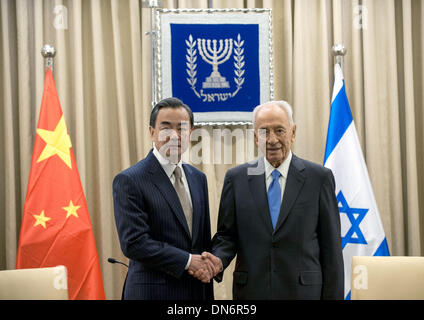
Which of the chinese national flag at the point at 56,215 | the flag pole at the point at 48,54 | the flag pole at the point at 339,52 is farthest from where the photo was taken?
the flag pole at the point at 339,52

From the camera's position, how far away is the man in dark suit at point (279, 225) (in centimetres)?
215

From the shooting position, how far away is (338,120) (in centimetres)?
346

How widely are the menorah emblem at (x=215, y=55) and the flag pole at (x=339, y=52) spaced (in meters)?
0.78

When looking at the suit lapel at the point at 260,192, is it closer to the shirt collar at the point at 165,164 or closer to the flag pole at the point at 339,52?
the shirt collar at the point at 165,164

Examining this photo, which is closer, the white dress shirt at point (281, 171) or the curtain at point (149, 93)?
the white dress shirt at point (281, 171)

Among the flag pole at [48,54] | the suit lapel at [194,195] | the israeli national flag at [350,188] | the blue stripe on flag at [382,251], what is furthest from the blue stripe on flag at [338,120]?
the flag pole at [48,54]

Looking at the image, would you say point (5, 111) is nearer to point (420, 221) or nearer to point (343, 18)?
point (343, 18)

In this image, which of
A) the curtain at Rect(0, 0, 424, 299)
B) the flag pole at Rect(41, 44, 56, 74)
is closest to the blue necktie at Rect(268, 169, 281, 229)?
the curtain at Rect(0, 0, 424, 299)

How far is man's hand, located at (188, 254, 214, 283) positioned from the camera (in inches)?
83.1

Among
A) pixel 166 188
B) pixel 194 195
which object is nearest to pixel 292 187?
pixel 194 195

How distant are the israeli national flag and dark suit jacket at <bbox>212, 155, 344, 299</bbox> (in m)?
1.12

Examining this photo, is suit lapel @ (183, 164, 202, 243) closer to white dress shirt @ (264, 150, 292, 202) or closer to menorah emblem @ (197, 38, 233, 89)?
white dress shirt @ (264, 150, 292, 202)

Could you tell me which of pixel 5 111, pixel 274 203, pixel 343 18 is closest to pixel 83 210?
pixel 5 111

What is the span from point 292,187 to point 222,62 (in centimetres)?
169
